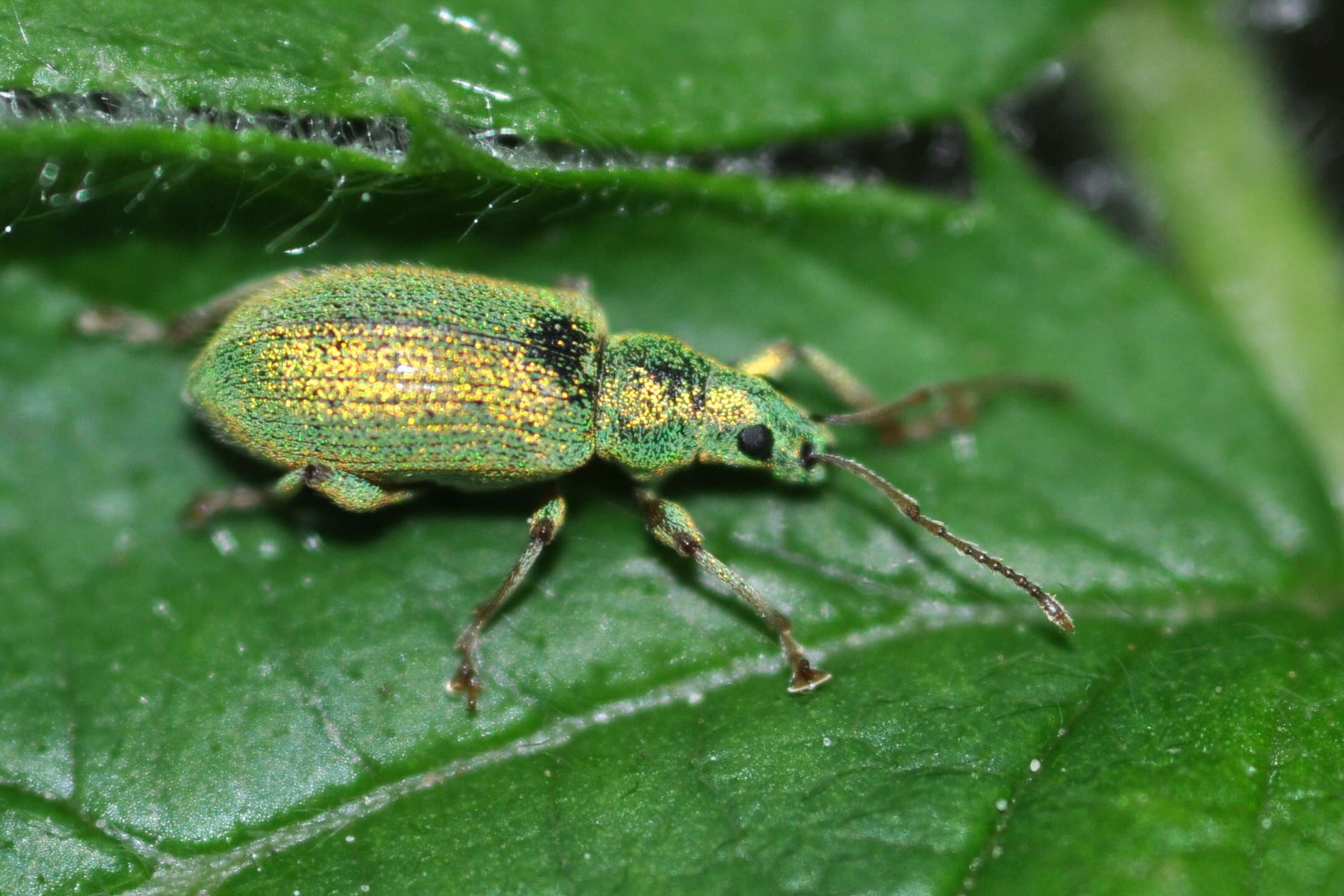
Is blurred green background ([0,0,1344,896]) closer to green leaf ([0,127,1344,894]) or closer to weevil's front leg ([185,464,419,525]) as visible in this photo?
green leaf ([0,127,1344,894])

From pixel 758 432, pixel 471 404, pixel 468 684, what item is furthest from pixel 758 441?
pixel 468 684

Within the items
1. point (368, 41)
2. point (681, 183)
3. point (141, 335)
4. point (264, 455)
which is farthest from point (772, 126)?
point (141, 335)

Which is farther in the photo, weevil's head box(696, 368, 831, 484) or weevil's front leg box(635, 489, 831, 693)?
weevil's head box(696, 368, 831, 484)

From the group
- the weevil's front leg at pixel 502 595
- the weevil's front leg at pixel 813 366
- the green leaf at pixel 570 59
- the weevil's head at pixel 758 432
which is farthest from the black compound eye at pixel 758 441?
the green leaf at pixel 570 59

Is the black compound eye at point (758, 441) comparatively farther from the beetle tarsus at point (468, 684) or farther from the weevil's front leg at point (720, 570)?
the beetle tarsus at point (468, 684)

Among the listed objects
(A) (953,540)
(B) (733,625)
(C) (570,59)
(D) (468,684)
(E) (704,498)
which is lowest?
(D) (468,684)

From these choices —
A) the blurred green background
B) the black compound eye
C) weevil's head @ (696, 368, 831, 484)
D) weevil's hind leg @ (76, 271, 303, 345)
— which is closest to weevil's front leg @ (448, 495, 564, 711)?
the blurred green background

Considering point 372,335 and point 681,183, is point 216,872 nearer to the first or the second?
point 372,335

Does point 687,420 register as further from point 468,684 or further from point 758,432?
point 468,684
